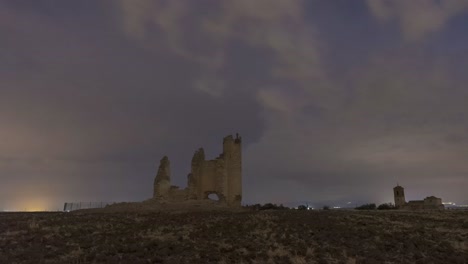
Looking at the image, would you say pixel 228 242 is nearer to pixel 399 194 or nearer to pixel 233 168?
pixel 233 168

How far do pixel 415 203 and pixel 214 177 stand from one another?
43056 millimetres

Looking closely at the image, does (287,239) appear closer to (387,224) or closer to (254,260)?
(254,260)

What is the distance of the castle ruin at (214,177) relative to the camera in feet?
163

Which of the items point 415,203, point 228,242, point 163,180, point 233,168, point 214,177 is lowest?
point 228,242

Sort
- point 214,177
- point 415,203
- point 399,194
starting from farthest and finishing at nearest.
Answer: point 399,194 → point 415,203 → point 214,177

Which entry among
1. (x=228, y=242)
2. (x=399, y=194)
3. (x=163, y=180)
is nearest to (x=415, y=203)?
(x=399, y=194)

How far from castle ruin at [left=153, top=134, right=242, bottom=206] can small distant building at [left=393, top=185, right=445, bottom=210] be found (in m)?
34.3

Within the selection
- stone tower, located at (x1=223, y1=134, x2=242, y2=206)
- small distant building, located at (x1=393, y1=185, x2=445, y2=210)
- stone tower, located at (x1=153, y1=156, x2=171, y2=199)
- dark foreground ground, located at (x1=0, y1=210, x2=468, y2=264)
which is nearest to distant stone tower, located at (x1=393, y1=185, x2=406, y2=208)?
small distant building, located at (x1=393, y1=185, x2=445, y2=210)

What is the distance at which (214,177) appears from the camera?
168 ft

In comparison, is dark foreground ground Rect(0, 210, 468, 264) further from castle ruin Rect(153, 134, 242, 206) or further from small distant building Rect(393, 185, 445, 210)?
small distant building Rect(393, 185, 445, 210)

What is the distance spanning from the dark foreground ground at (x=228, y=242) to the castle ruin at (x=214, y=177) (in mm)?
23613

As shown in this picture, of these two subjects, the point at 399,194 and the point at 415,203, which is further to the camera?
the point at 399,194

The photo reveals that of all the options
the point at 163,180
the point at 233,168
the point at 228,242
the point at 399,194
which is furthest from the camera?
the point at 399,194

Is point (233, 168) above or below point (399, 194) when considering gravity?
above
